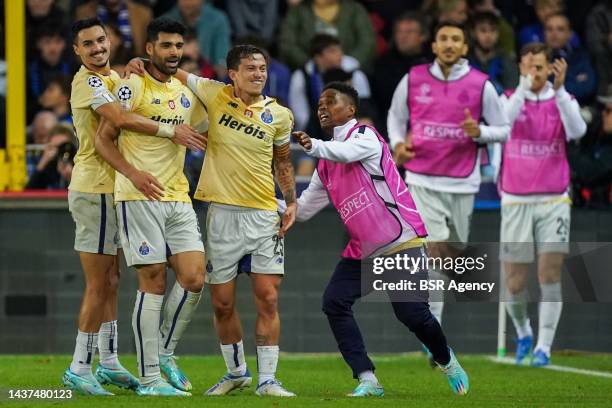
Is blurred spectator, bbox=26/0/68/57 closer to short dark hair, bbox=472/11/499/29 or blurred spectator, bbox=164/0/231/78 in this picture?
blurred spectator, bbox=164/0/231/78

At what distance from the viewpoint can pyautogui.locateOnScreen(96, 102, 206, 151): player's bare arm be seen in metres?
10.0

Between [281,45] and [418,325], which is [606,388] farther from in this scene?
[281,45]

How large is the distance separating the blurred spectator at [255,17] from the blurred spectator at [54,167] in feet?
10.8

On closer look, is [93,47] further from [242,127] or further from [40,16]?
[40,16]

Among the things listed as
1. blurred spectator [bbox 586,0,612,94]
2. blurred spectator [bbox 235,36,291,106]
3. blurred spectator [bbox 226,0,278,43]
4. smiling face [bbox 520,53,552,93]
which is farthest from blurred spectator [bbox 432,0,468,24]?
smiling face [bbox 520,53,552,93]

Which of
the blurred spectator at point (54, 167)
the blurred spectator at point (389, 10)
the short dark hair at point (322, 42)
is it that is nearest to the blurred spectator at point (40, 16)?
the blurred spectator at point (54, 167)

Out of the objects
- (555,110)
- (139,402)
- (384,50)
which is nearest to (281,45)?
(384,50)

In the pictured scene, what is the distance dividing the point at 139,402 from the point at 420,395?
206 centimetres

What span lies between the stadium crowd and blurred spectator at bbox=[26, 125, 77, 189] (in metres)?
0.18

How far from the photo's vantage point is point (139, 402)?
384 inches

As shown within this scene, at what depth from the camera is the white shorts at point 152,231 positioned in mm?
10133

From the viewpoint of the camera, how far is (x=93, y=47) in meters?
10.5

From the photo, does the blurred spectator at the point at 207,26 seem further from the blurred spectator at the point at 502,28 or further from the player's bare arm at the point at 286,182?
the player's bare arm at the point at 286,182

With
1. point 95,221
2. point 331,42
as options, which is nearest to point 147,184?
point 95,221
